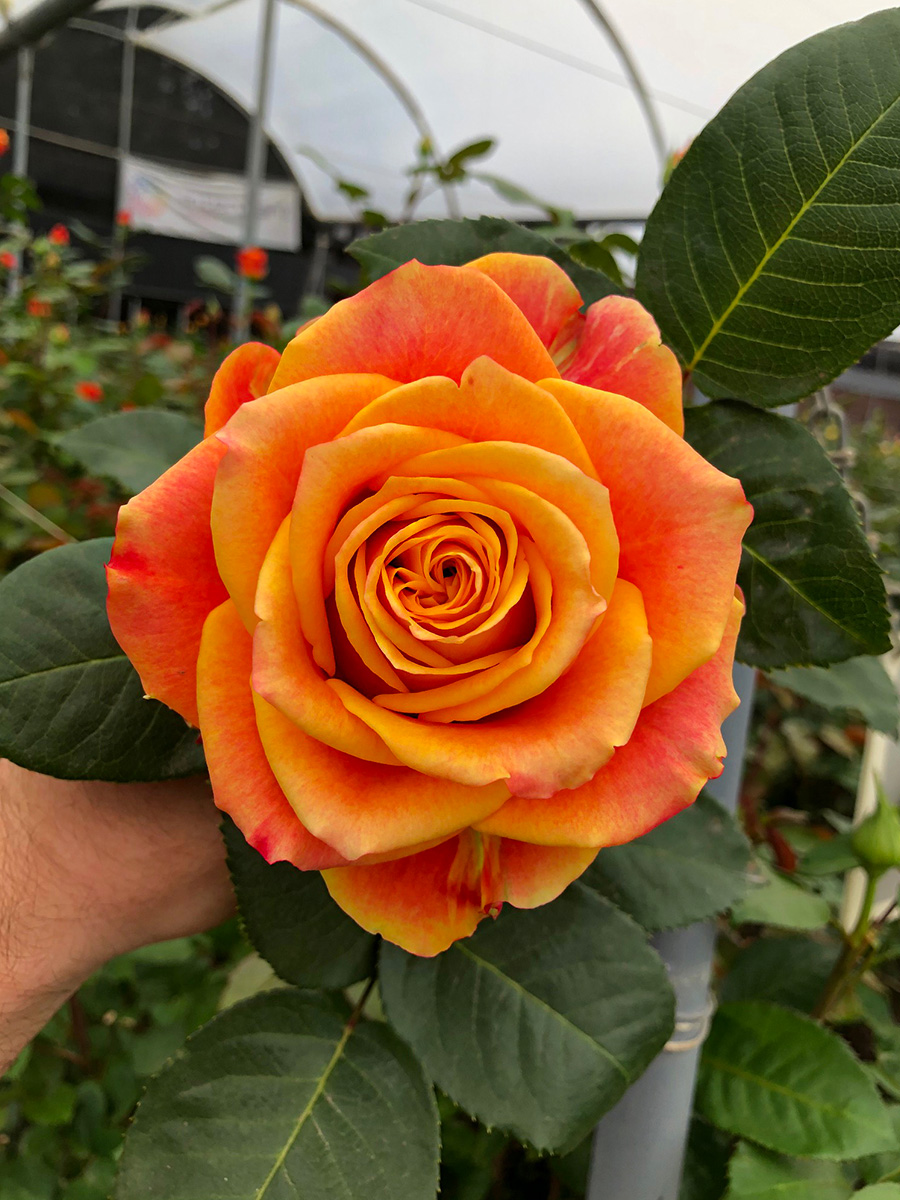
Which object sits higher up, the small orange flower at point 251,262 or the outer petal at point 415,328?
the outer petal at point 415,328

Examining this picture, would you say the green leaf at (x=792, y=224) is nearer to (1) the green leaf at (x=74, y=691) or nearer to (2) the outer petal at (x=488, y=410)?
(2) the outer petal at (x=488, y=410)

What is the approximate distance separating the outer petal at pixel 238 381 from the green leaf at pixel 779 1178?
0.53 meters

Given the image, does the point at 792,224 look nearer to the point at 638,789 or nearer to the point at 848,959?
the point at 638,789

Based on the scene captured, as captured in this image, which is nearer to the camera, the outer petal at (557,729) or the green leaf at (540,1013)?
the outer petal at (557,729)

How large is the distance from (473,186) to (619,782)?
724 centimetres

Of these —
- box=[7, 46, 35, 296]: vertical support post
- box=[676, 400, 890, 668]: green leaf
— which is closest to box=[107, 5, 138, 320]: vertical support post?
box=[7, 46, 35, 296]: vertical support post

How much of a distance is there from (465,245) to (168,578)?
0.73 feet

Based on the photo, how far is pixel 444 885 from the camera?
0.30 meters

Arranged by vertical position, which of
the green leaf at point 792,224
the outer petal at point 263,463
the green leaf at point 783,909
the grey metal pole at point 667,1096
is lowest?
the green leaf at point 783,909

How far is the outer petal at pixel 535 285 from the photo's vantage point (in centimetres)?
32

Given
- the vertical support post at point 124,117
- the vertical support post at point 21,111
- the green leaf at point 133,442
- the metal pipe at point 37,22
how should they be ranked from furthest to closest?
1. the vertical support post at point 124,117
2. the vertical support post at point 21,111
3. the metal pipe at point 37,22
4. the green leaf at point 133,442

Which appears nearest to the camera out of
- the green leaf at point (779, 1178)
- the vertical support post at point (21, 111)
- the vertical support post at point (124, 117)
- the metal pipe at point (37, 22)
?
the green leaf at point (779, 1178)

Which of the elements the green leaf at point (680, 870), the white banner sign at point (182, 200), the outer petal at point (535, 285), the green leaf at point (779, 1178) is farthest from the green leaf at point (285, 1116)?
the white banner sign at point (182, 200)

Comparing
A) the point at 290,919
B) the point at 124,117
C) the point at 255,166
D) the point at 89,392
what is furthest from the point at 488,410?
the point at 124,117
